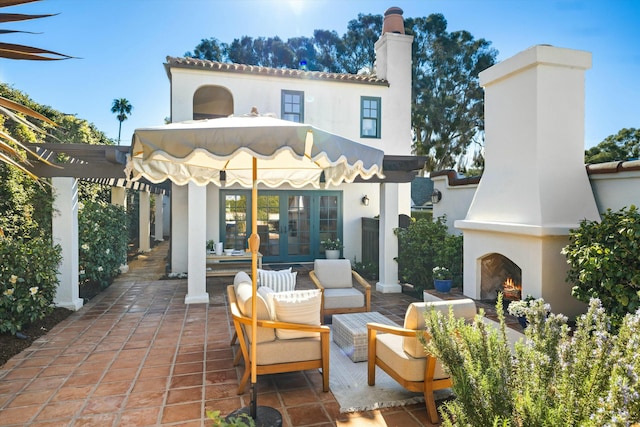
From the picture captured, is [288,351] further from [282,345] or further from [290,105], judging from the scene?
[290,105]

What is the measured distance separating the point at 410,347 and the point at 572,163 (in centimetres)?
417

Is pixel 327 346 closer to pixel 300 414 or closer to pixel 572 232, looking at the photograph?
pixel 300 414

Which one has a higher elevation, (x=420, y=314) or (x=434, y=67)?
(x=434, y=67)

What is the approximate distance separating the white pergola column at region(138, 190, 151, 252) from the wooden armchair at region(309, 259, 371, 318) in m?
11.1

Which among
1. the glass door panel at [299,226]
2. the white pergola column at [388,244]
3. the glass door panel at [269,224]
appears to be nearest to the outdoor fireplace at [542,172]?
the white pergola column at [388,244]

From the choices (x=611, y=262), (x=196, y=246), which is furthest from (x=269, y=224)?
(x=611, y=262)

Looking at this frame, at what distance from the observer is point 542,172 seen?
18.1 ft

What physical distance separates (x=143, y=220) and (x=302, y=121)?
337 inches

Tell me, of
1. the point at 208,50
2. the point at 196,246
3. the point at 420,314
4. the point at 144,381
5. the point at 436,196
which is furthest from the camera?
the point at 208,50

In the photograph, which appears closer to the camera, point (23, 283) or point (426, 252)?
point (23, 283)

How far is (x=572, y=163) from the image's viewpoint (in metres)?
5.68

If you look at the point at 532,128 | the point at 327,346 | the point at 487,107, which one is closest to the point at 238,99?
the point at 487,107

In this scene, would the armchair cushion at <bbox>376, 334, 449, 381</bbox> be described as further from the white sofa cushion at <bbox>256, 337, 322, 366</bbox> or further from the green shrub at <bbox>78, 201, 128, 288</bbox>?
the green shrub at <bbox>78, 201, 128, 288</bbox>

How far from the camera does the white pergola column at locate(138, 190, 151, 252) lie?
1534 centimetres
